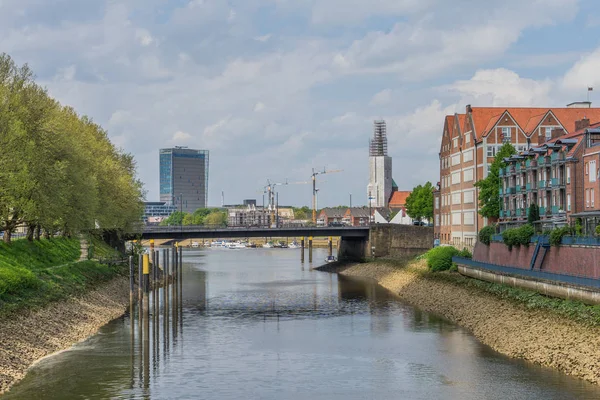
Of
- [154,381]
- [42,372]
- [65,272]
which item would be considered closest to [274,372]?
[154,381]

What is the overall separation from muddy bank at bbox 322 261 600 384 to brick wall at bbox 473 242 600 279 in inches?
204

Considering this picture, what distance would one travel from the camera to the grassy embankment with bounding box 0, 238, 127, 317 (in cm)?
5628

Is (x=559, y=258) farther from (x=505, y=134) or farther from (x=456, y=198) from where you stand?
(x=456, y=198)

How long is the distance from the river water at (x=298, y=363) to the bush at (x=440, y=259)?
22002 mm

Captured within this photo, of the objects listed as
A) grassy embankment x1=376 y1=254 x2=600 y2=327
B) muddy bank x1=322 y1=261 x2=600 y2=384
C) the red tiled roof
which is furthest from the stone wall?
muddy bank x1=322 y1=261 x2=600 y2=384

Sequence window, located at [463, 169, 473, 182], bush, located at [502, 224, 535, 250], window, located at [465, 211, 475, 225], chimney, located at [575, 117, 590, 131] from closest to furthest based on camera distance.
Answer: bush, located at [502, 224, 535, 250] < chimney, located at [575, 117, 590, 131] < window, located at [465, 211, 475, 225] < window, located at [463, 169, 473, 182]

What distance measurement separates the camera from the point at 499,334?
58.8m

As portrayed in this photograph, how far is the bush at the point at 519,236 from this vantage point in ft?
258

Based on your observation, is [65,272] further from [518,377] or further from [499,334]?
[518,377]

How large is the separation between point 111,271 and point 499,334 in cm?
4816

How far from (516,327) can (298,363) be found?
16.2m

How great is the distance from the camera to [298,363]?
52.4 metres

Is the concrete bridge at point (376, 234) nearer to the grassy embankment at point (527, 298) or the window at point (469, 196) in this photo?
the window at point (469, 196)

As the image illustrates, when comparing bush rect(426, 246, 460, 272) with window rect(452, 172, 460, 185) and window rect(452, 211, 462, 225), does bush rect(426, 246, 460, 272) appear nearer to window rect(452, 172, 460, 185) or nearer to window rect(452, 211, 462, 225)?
window rect(452, 211, 462, 225)
